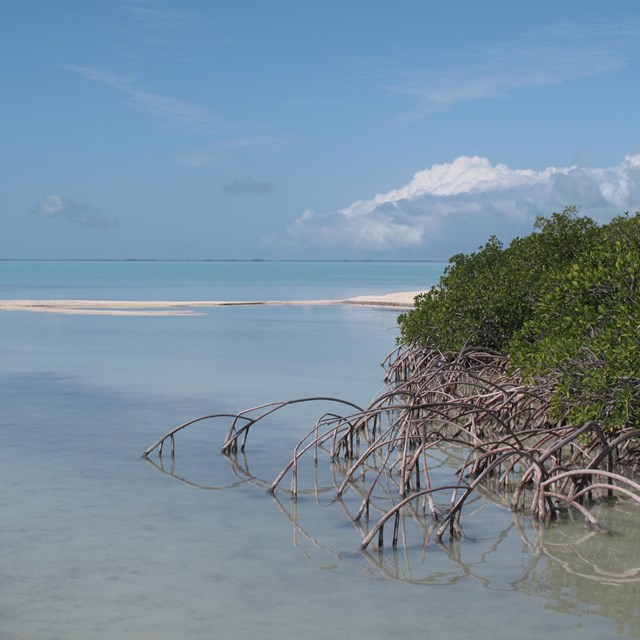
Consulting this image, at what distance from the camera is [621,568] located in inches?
349

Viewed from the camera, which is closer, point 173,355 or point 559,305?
point 559,305

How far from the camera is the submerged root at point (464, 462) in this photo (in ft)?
31.8

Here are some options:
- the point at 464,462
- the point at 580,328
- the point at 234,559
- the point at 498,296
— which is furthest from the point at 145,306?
the point at 234,559

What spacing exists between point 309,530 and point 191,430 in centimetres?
587

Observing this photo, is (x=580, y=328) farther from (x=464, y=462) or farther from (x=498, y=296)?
(x=498, y=296)

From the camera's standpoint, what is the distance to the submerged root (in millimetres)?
9680

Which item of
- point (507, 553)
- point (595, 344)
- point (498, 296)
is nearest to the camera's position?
point (507, 553)

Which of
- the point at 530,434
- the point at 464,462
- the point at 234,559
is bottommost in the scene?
the point at 234,559

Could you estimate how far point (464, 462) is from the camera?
1260 centimetres

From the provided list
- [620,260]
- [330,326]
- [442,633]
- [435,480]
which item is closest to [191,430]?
[435,480]

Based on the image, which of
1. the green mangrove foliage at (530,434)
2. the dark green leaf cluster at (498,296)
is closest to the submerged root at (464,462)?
the green mangrove foliage at (530,434)

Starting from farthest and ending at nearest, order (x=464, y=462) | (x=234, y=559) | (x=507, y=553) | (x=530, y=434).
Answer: (x=464, y=462)
(x=530, y=434)
(x=507, y=553)
(x=234, y=559)

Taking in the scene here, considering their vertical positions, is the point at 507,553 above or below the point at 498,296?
below

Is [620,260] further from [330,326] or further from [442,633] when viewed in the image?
[330,326]
